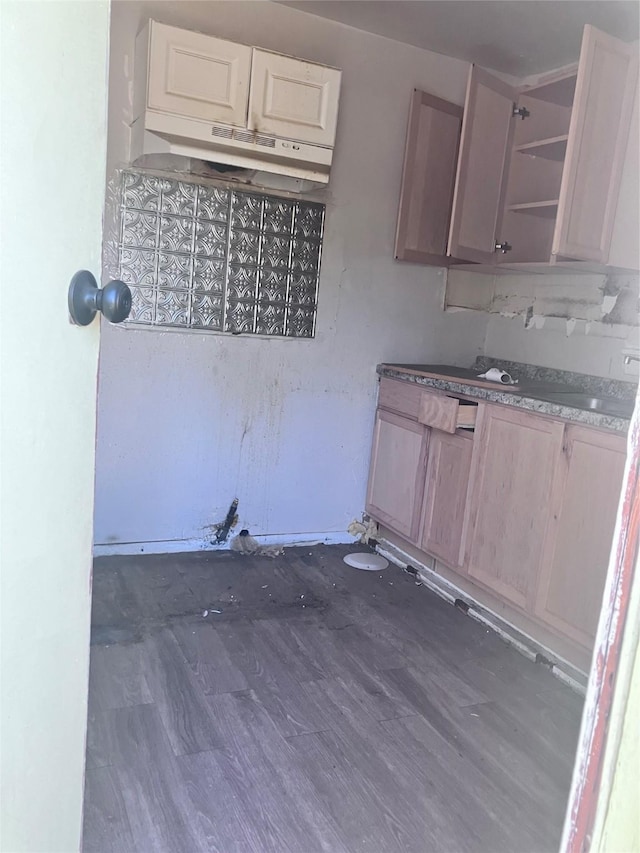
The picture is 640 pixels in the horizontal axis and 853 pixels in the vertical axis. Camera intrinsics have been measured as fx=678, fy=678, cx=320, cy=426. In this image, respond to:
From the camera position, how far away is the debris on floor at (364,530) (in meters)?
3.46

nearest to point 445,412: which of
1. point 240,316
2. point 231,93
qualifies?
point 240,316

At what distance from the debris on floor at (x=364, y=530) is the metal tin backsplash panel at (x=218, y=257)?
999mm

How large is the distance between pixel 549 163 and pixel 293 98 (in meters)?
1.27

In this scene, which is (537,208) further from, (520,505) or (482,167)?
(520,505)

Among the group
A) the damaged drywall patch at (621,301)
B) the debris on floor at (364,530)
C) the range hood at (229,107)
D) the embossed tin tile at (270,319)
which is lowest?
the debris on floor at (364,530)

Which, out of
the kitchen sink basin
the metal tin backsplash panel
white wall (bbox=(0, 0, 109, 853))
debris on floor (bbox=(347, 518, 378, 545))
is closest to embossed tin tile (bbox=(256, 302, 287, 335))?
the metal tin backsplash panel

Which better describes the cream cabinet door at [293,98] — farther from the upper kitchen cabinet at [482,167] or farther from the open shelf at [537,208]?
the open shelf at [537,208]

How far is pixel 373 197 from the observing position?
3.26 meters

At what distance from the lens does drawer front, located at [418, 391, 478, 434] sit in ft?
8.95

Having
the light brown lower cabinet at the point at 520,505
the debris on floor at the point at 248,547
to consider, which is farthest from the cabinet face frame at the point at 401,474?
the debris on floor at the point at 248,547

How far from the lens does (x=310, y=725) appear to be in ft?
6.19

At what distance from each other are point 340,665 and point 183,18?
255 centimetres

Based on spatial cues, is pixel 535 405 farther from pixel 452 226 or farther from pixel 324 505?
pixel 324 505

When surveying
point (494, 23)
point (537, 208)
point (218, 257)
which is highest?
point (494, 23)
